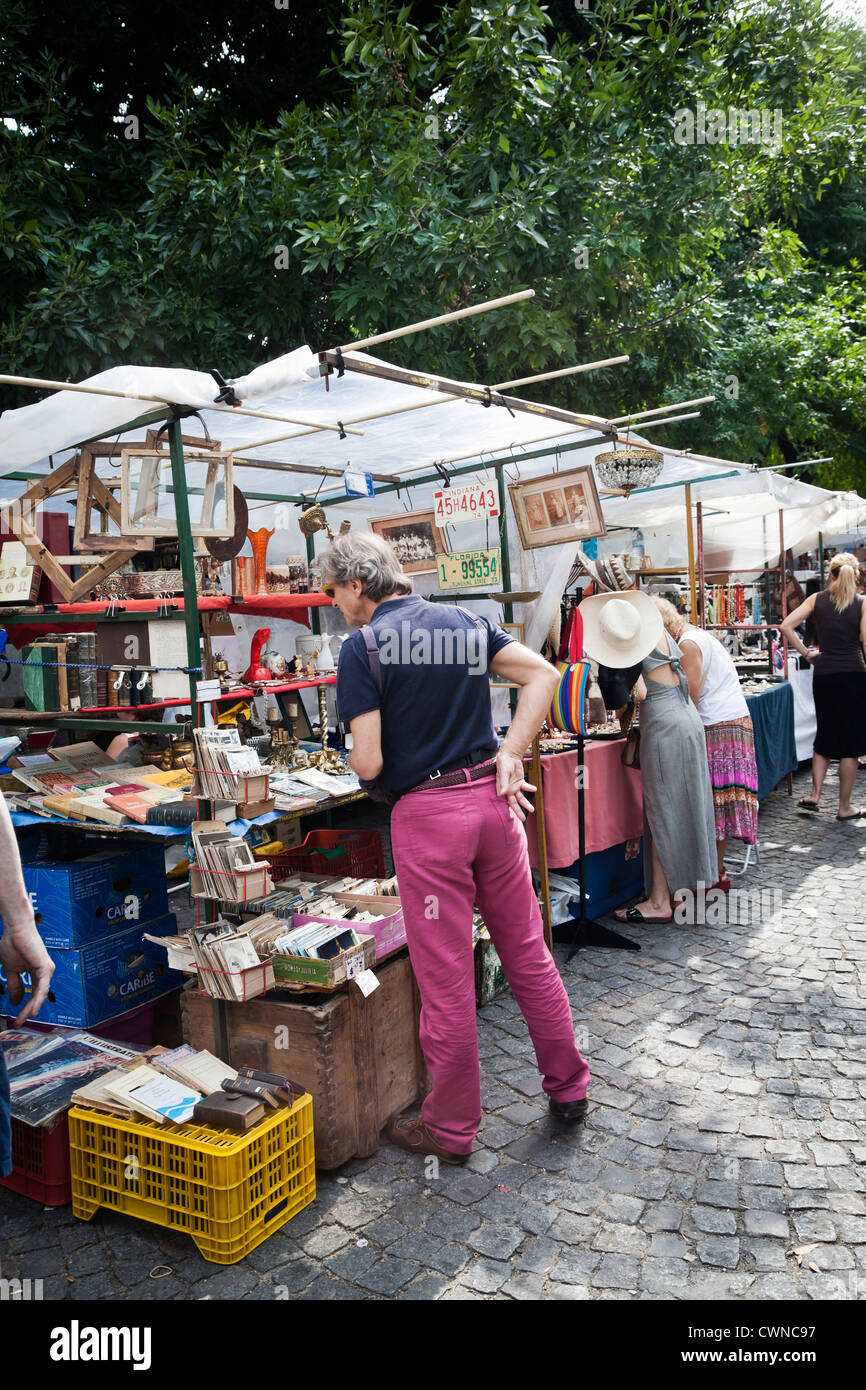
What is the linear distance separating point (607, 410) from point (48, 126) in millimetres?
5788

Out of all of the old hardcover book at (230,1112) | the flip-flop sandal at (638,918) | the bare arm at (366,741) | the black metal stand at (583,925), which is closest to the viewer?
the old hardcover book at (230,1112)

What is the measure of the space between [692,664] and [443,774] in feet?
10.1

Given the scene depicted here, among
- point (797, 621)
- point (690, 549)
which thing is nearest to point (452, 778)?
point (690, 549)

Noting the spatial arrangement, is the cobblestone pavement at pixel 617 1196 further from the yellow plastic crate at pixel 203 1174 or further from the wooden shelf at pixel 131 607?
the wooden shelf at pixel 131 607

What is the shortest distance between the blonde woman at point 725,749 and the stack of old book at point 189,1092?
12.0ft

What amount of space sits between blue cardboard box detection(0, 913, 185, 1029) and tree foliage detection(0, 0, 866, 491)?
480cm

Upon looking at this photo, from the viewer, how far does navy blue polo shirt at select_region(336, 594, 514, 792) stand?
9.63 feet

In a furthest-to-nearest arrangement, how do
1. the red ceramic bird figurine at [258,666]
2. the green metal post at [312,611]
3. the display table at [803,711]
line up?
the display table at [803,711] → the green metal post at [312,611] → the red ceramic bird figurine at [258,666]

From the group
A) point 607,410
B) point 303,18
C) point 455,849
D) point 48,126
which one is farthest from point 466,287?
point 455,849

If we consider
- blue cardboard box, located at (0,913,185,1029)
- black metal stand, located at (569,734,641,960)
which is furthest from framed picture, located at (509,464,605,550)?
blue cardboard box, located at (0,913,185,1029)

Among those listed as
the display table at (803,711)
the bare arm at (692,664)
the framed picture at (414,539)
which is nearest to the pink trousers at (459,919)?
the framed picture at (414,539)

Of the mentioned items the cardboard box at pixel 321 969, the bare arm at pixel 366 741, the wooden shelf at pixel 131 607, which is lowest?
the cardboard box at pixel 321 969

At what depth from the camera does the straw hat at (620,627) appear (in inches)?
195

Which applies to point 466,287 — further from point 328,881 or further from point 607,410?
Result: point 328,881
